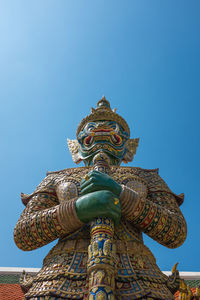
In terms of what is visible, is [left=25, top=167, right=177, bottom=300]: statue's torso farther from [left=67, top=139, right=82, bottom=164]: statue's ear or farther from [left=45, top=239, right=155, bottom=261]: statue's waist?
[left=67, top=139, right=82, bottom=164]: statue's ear

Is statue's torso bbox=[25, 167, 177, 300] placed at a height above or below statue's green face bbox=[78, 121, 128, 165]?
below

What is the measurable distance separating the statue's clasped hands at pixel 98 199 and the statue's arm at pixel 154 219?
166 millimetres

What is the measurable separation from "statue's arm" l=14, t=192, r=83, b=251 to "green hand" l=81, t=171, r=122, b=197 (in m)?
0.24

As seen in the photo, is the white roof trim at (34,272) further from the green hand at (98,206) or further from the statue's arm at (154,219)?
the green hand at (98,206)

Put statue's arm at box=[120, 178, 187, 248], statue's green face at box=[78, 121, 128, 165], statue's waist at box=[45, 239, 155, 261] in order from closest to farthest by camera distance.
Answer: statue's waist at box=[45, 239, 155, 261] < statue's arm at box=[120, 178, 187, 248] < statue's green face at box=[78, 121, 128, 165]

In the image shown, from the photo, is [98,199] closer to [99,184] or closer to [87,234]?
[99,184]

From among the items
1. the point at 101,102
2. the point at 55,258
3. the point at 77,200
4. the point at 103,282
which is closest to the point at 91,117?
the point at 101,102

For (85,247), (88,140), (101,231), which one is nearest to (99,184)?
(101,231)

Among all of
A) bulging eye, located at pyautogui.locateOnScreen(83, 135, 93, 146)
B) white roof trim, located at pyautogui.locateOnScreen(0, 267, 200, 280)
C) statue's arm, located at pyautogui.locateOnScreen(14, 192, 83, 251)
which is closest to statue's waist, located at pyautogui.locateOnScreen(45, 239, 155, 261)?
statue's arm, located at pyautogui.locateOnScreen(14, 192, 83, 251)

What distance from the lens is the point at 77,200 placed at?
153 inches

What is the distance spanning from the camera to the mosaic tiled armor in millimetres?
3455

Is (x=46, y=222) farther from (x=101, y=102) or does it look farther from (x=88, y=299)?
(x=101, y=102)

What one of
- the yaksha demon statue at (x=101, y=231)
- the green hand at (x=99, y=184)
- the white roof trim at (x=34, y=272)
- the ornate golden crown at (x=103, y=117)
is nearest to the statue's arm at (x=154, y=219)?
the yaksha demon statue at (x=101, y=231)

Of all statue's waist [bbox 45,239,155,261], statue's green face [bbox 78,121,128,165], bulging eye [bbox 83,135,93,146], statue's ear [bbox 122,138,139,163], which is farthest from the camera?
statue's ear [bbox 122,138,139,163]
